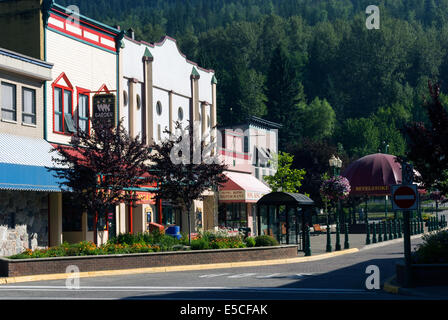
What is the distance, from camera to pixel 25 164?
31.2 metres

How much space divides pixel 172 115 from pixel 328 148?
4043 centimetres

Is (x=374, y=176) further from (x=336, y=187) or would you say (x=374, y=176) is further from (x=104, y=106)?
(x=104, y=106)

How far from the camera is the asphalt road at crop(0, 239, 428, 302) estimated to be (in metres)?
17.8

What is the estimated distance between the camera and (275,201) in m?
37.6

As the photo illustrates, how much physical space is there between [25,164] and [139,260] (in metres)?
7.08

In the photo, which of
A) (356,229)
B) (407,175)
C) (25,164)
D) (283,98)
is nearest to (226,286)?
(407,175)

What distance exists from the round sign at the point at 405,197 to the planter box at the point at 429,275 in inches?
61.1

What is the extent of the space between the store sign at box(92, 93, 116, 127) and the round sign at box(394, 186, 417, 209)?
19.9 metres

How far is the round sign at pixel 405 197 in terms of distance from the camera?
1905cm

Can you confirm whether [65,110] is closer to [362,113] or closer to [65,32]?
[65,32]

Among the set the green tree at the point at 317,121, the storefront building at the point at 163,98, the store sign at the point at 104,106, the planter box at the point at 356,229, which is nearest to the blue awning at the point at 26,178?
the store sign at the point at 104,106

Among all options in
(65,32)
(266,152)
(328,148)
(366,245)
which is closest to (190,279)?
(65,32)

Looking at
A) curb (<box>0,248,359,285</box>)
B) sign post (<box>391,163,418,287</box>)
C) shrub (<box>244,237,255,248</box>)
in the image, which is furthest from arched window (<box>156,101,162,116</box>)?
sign post (<box>391,163,418,287</box>)

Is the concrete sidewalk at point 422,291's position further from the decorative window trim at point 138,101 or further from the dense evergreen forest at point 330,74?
the dense evergreen forest at point 330,74
